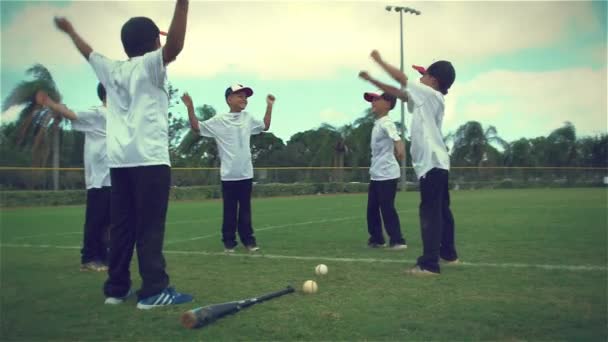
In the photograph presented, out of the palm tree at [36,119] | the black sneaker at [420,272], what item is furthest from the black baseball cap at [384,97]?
the palm tree at [36,119]

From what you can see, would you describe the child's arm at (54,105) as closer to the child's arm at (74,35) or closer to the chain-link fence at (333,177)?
the child's arm at (74,35)

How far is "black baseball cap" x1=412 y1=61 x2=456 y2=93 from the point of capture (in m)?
5.75

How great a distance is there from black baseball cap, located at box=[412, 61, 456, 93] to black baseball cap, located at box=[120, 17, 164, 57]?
9.46 ft

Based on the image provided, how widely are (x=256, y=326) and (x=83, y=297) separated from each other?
1847 mm

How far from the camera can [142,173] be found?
4203 millimetres

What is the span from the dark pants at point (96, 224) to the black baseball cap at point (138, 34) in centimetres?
231

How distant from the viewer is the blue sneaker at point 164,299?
418 cm

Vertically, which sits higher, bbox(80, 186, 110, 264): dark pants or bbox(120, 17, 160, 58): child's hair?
bbox(120, 17, 160, 58): child's hair

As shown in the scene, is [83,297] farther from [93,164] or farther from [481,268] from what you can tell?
[481,268]

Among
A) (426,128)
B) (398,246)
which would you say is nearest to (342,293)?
(426,128)

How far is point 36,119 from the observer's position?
100 ft

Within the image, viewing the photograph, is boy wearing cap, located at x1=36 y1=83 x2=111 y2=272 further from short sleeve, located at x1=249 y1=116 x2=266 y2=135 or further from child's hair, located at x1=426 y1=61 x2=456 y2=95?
child's hair, located at x1=426 y1=61 x2=456 y2=95

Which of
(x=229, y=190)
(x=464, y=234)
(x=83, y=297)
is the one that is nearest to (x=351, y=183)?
(x=464, y=234)

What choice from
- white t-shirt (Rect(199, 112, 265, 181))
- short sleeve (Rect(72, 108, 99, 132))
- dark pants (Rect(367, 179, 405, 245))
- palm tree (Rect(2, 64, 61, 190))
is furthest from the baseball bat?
palm tree (Rect(2, 64, 61, 190))
